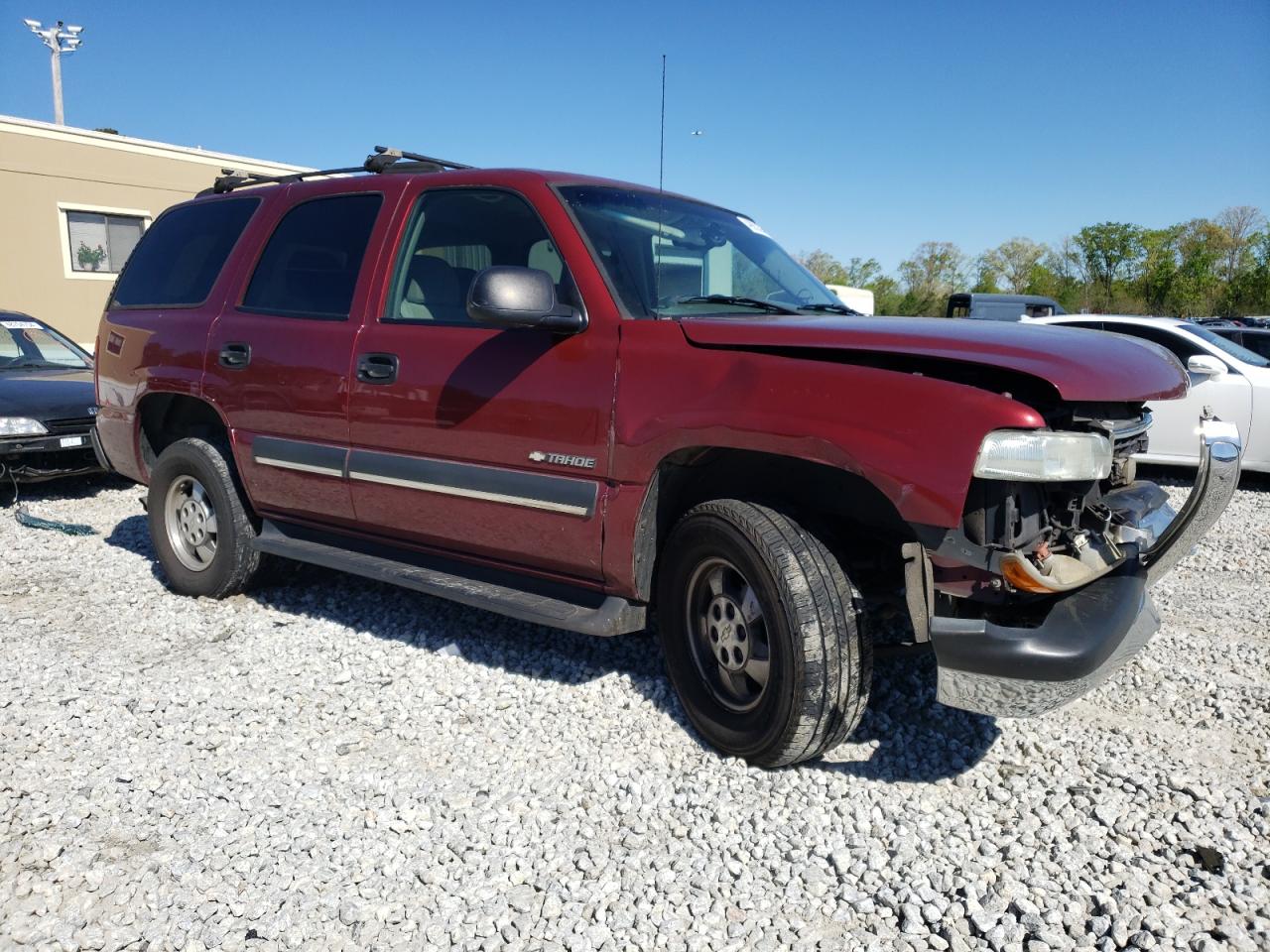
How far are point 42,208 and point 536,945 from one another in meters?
20.6

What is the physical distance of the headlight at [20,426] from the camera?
708cm

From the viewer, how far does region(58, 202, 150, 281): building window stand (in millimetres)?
18938

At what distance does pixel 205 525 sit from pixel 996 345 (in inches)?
159

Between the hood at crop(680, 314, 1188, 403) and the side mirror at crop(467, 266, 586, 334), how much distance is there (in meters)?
0.47

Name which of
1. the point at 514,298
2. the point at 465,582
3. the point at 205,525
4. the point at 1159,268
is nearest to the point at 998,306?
the point at 205,525

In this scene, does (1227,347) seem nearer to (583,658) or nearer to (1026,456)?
(583,658)

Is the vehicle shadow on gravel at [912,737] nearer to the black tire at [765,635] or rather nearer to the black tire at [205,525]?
the black tire at [765,635]

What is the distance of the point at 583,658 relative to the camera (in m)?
4.11

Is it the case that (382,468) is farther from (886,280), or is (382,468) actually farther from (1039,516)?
(886,280)

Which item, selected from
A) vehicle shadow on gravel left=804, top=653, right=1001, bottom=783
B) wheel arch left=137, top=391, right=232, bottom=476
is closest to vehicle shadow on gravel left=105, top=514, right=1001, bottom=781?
vehicle shadow on gravel left=804, top=653, right=1001, bottom=783

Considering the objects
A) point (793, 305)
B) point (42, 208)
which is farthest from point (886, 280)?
point (793, 305)

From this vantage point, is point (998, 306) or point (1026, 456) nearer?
point (1026, 456)

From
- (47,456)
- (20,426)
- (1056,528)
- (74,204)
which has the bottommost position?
(47,456)

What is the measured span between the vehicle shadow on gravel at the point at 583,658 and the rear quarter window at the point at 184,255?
152 centimetres
